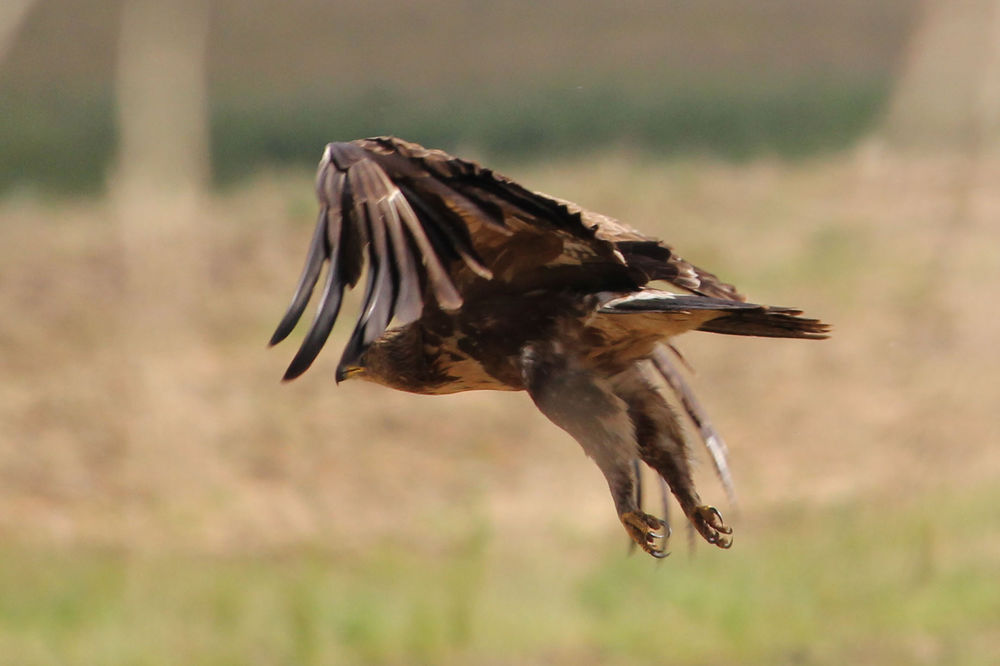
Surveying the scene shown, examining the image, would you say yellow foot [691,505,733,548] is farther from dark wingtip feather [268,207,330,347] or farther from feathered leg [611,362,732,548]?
dark wingtip feather [268,207,330,347]

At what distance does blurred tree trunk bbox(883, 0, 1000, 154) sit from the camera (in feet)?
44.7

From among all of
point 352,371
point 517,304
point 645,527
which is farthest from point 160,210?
point 645,527

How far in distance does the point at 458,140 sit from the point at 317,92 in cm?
132

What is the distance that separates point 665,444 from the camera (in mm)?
3609

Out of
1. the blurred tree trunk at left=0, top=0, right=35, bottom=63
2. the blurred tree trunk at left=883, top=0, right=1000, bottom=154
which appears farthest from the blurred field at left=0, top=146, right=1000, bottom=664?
the blurred tree trunk at left=0, top=0, right=35, bottom=63

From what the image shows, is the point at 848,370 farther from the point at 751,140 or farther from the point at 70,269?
the point at 70,269

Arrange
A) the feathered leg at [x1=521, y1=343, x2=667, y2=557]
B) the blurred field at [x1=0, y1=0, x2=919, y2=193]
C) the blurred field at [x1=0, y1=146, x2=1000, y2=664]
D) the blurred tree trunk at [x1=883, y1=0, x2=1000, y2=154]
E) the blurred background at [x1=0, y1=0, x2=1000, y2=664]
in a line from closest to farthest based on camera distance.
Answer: the feathered leg at [x1=521, y1=343, x2=667, y2=557] → the blurred field at [x1=0, y1=146, x2=1000, y2=664] → the blurred background at [x1=0, y1=0, x2=1000, y2=664] → the blurred field at [x1=0, y1=0, x2=919, y2=193] → the blurred tree trunk at [x1=883, y1=0, x2=1000, y2=154]

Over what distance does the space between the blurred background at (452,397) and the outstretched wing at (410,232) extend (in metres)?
7.38

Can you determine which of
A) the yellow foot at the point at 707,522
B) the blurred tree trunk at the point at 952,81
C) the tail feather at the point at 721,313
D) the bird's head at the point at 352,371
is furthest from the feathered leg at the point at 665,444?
→ the blurred tree trunk at the point at 952,81

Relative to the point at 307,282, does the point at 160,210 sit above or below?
above

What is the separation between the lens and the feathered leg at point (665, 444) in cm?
361

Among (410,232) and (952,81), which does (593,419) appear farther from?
(952,81)

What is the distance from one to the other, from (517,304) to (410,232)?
0.48m

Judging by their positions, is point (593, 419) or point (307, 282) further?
point (593, 419)
